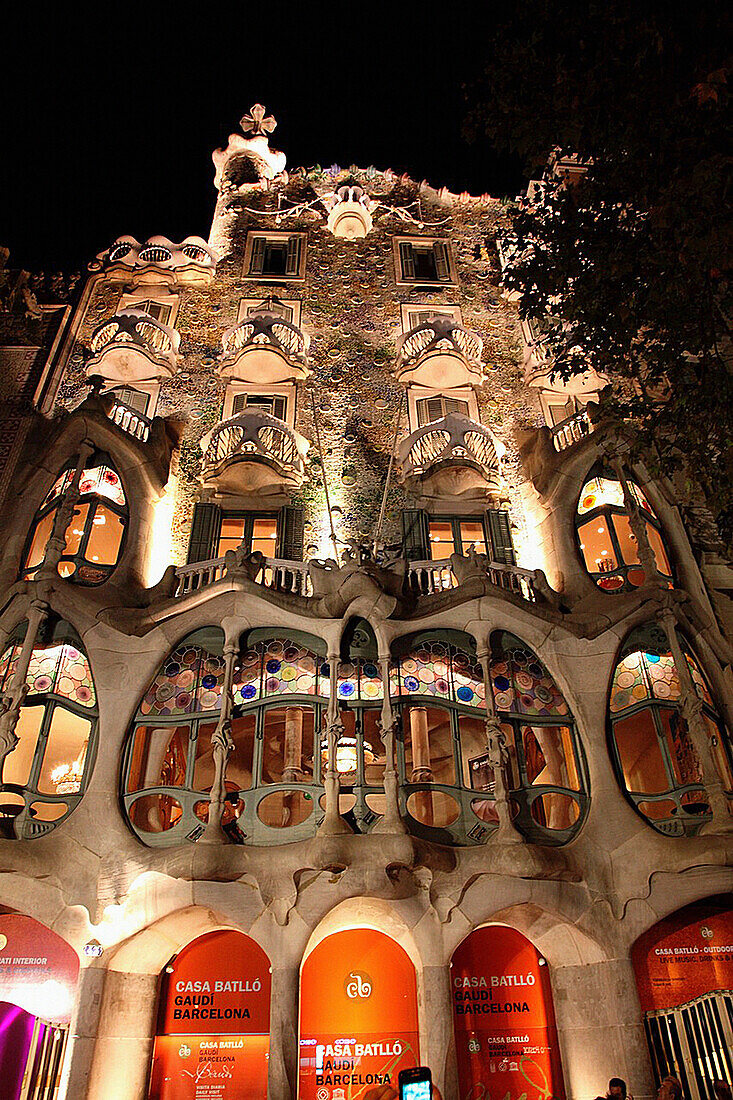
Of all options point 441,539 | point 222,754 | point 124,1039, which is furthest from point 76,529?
point 124,1039

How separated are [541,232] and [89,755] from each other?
13.2 m

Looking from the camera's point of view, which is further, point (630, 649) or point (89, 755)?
point (630, 649)

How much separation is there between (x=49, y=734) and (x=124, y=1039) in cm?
617

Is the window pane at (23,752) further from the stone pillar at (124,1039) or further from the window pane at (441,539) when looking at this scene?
the window pane at (441,539)

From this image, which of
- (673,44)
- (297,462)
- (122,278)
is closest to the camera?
(673,44)

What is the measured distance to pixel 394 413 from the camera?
22.5 meters

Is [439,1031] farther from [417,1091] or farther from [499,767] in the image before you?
[417,1091]

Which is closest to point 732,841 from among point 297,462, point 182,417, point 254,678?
point 254,678

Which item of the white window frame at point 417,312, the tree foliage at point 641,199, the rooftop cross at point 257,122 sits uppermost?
the rooftop cross at point 257,122

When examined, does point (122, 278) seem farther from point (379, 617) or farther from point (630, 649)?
point (630, 649)

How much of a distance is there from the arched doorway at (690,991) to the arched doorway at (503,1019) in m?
2.08

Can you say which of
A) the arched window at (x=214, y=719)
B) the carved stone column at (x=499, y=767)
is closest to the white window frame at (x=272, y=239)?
the arched window at (x=214, y=719)

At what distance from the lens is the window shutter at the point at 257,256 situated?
2649 centimetres

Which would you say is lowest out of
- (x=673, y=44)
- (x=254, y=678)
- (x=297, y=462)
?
(x=254, y=678)
